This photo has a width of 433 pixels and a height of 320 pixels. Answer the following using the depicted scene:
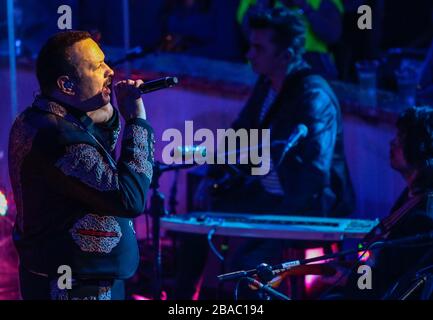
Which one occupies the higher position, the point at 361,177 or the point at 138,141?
the point at 138,141

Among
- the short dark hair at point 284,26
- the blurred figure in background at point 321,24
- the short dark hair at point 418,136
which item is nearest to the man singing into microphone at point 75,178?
the short dark hair at point 418,136

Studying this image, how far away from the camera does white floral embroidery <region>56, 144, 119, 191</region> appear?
2414mm

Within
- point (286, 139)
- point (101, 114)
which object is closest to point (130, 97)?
point (101, 114)

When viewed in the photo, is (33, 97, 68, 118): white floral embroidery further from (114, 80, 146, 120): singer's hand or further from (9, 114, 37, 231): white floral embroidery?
(114, 80, 146, 120): singer's hand

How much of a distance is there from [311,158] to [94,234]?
2.00 metres

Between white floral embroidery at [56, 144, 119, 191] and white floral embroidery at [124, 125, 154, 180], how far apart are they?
9cm

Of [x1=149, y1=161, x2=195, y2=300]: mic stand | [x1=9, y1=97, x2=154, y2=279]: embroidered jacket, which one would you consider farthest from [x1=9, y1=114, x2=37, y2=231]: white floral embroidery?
[x1=149, y1=161, x2=195, y2=300]: mic stand

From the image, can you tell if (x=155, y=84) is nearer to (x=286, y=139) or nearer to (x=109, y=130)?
(x=109, y=130)

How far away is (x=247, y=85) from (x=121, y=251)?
9.53 ft

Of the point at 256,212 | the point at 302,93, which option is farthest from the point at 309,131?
the point at 256,212

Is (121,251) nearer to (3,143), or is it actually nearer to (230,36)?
(3,143)

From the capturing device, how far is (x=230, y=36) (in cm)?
649

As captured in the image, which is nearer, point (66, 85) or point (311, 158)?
point (66, 85)

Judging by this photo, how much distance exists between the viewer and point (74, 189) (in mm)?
2438
